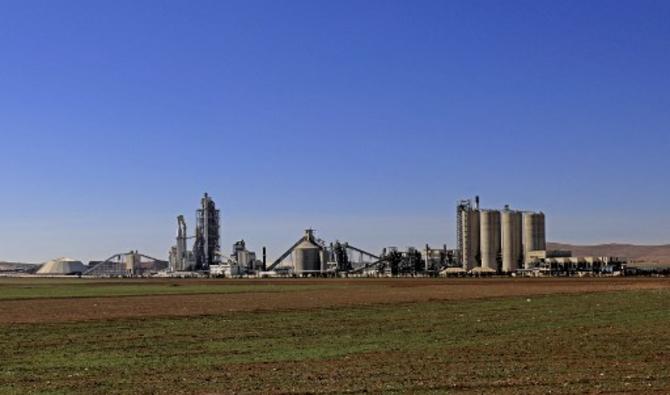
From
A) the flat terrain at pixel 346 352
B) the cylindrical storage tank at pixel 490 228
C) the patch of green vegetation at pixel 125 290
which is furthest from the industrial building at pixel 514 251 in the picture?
the flat terrain at pixel 346 352

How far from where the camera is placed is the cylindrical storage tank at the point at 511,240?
7731 inches

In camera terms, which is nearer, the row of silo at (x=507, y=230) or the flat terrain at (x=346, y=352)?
the flat terrain at (x=346, y=352)

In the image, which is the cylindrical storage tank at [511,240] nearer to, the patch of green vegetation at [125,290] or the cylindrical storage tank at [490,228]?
the cylindrical storage tank at [490,228]

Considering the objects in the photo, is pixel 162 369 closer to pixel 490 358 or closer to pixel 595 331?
pixel 490 358

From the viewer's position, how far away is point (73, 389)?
2095cm

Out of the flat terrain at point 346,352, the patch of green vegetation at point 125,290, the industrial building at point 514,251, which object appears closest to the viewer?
the flat terrain at point 346,352

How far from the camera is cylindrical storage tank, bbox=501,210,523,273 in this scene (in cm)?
19638

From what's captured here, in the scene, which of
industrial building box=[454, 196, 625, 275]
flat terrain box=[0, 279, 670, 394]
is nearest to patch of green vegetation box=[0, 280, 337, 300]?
flat terrain box=[0, 279, 670, 394]

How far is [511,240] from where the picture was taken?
198875 mm

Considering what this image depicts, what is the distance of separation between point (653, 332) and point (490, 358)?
34.6 ft

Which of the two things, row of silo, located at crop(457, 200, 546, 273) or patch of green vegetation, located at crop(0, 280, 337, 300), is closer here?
patch of green vegetation, located at crop(0, 280, 337, 300)

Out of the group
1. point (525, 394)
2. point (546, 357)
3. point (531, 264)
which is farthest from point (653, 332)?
point (531, 264)

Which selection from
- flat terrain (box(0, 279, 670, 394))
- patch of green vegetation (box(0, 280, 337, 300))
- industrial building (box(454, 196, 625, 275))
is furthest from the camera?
industrial building (box(454, 196, 625, 275))

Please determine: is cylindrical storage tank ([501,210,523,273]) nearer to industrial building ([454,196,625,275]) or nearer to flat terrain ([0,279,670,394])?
industrial building ([454,196,625,275])
